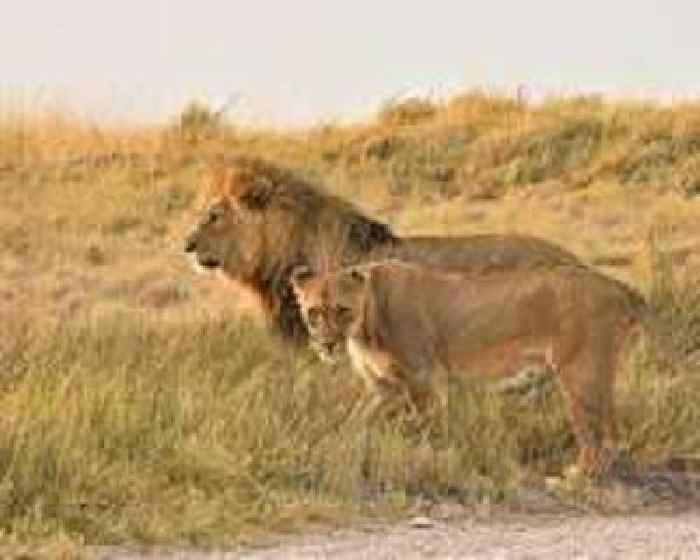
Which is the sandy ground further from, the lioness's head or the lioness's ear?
the lioness's ear

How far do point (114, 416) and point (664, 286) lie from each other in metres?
5.47

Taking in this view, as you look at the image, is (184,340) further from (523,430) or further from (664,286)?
(664,286)

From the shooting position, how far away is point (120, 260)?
2234 centimetres

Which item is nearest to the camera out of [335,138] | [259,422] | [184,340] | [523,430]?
[259,422]

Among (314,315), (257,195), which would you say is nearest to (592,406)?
Answer: (314,315)

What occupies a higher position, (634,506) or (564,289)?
(564,289)

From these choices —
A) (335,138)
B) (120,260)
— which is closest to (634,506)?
(120,260)

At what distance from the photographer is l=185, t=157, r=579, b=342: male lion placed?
14.9 meters

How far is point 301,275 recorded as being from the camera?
1408 cm

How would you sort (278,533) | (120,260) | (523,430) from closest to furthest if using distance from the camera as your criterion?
(278,533)
(523,430)
(120,260)

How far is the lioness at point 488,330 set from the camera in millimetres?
13359

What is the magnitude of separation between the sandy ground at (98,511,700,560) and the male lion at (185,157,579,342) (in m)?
2.82

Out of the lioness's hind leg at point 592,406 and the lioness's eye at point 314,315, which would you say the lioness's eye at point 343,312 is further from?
the lioness's hind leg at point 592,406

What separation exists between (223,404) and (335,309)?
2.78 feet
